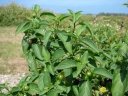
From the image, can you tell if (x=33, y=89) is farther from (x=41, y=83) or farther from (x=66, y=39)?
(x=66, y=39)

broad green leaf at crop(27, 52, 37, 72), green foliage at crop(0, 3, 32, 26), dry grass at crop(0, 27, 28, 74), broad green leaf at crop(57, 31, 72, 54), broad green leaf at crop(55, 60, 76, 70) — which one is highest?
broad green leaf at crop(57, 31, 72, 54)

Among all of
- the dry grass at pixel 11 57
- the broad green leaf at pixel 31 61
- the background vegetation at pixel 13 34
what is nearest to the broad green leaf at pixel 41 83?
the broad green leaf at pixel 31 61

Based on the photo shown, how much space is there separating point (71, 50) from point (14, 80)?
115 inches

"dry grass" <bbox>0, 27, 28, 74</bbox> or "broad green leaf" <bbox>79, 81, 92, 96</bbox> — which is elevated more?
"broad green leaf" <bbox>79, 81, 92, 96</bbox>

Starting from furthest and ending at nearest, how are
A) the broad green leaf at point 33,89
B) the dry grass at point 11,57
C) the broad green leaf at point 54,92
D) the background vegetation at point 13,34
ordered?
1. the background vegetation at point 13,34
2. the dry grass at point 11,57
3. the broad green leaf at point 33,89
4. the broad green leaf at point 54,92

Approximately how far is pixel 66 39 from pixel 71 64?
16cm

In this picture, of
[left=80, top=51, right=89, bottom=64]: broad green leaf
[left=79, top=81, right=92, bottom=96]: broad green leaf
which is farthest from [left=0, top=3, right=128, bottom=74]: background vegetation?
[left=79, top=81, right=92, bottom=96]: broad green leaf

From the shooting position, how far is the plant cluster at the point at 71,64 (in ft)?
3.78

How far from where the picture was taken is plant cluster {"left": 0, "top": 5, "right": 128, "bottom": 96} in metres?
1.15

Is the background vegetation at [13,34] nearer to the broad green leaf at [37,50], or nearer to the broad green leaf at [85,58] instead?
the broad green leaf at [37,50]

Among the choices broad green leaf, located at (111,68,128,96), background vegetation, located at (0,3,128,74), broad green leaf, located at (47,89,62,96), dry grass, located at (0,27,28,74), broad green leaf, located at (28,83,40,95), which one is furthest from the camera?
background vegetation, located at (0,3,128,74)

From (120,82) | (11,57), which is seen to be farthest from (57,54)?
(11,57)

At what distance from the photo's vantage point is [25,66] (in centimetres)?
474

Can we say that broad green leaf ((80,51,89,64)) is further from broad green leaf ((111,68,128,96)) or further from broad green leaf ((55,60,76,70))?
broad green leaf ((111,68,128,96))
